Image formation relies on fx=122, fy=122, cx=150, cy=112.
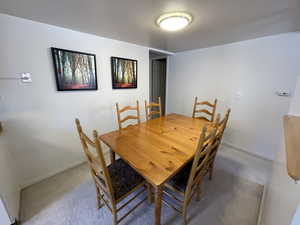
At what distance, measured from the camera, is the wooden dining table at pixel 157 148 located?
91 cm

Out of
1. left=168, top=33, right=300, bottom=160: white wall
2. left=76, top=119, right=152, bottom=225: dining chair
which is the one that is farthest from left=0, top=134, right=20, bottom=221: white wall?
left=168, top=33, right=300, bottom=160: white wall

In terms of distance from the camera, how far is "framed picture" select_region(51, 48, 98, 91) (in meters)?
1.65

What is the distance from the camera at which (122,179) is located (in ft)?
3.80

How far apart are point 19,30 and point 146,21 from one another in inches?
57.1

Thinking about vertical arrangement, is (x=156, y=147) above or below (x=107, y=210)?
above

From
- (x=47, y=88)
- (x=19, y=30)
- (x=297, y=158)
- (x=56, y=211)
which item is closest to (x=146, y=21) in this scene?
(x=19, y=30)

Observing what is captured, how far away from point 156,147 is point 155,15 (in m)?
1.44

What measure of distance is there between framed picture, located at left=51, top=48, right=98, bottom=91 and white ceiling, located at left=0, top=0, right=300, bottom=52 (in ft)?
1.14

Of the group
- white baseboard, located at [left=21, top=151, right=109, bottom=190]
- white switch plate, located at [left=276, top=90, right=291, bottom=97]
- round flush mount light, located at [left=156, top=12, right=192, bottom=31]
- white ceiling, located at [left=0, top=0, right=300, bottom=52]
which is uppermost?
white ceiling, located at [left=0, top=0, right=300, bottom=52]

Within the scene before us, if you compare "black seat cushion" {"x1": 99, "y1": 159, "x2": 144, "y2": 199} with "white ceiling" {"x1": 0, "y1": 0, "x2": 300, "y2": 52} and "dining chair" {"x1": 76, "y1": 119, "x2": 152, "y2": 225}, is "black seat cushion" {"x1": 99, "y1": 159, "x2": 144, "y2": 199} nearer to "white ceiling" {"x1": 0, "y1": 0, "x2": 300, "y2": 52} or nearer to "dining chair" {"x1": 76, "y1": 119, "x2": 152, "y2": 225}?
"dining chair" {"x1": 76, "y1": 119, "x2": 152, "y2": 225}

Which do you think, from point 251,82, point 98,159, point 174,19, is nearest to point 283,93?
point 251,82

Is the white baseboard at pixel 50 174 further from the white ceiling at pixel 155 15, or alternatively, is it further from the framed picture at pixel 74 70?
the white ceiling at pixel 155 15

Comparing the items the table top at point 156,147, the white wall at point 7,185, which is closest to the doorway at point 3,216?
the white wall at point 7,185

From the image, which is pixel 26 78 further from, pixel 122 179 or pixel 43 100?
pixel 122 179
